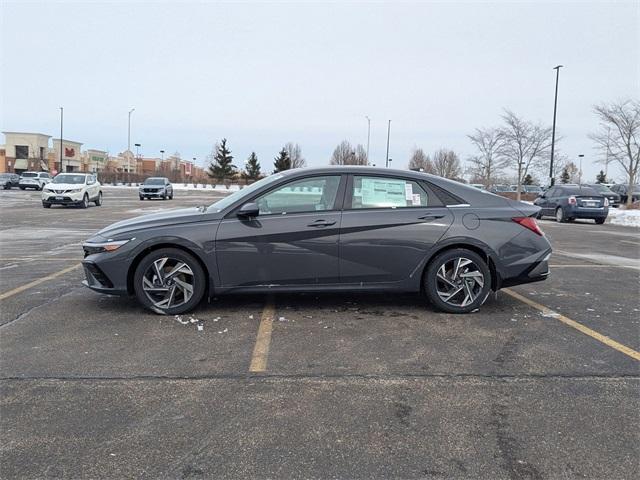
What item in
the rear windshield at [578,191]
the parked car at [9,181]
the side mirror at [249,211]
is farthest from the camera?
the parked car at [9,181]

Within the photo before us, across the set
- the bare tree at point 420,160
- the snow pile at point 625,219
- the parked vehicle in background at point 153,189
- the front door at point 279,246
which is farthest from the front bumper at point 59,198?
the bare tree at point 420,160

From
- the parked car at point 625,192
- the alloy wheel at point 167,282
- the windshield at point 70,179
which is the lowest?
the alloy wheel at point 167,282

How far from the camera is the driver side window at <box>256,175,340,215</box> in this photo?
5.35m

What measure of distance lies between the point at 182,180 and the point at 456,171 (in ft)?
175

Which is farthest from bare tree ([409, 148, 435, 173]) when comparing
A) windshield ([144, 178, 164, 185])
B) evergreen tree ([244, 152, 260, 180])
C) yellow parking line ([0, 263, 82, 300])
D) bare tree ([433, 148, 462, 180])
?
yellow parking line ([0, 263, 82, 300])

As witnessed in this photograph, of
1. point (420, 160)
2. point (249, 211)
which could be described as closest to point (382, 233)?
point (249, 211)

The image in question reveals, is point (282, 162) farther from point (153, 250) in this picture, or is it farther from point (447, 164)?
point (153, 250)

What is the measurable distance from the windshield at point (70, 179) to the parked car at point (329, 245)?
2094 centimetres

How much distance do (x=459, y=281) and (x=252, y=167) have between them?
8377 centimetres

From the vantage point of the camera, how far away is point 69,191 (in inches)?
923

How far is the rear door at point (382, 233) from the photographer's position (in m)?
5.30

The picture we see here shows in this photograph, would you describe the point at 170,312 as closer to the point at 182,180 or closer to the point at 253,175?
the point at 253,175

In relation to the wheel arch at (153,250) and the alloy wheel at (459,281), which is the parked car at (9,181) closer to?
the wheel arch at (153,250)

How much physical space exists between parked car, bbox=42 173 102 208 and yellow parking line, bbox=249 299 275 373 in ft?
68.3
